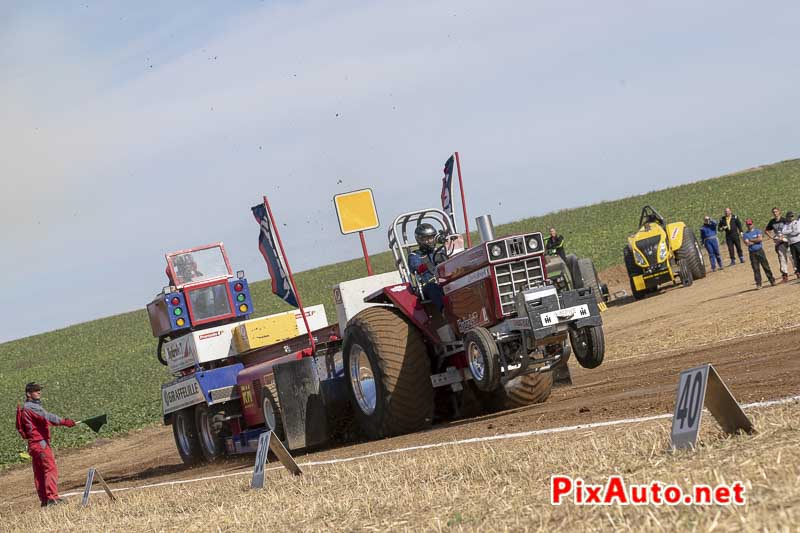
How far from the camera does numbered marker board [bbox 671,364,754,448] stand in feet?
19.3

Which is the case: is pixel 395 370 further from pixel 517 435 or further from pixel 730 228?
pixel 730 228

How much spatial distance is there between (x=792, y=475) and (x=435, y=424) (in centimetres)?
721

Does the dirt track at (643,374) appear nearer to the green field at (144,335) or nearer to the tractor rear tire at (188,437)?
the tractor rear tire at (188,437)

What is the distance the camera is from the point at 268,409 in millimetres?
12820

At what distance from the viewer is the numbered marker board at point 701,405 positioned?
589 cm

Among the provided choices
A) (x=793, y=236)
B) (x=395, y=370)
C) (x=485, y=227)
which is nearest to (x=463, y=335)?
(x=395, y=370)

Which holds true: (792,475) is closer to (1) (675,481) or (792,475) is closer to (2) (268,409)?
(1) (675,481)

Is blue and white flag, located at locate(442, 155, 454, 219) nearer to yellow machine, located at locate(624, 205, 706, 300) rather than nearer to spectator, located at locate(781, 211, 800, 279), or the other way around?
spectator, located at locate(781, 211, 800, 279)

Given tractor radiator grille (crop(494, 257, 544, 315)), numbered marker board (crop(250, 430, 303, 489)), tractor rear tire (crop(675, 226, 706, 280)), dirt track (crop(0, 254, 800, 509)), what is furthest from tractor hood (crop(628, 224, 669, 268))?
numbered marker board (crop(250, 430, 303, 489))

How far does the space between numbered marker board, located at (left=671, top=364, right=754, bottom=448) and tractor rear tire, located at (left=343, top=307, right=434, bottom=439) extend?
16.5 ft

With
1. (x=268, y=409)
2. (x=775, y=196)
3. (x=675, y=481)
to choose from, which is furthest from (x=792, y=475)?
(x=775, y=196)

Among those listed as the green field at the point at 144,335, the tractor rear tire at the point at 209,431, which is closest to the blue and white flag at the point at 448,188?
the tractor rear tire at the point at 209,431

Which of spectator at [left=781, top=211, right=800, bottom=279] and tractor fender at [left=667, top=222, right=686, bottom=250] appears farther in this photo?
tractor fender at [left=667, top=222, right=686, bottom=250]

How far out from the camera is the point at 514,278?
1046 centimetres
